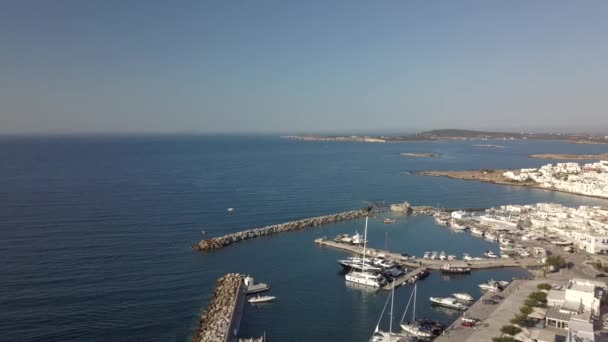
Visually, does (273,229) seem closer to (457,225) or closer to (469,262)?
(469,262)

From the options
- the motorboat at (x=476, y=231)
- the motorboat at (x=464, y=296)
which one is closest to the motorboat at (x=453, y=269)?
the motorboat at (x=464, y=296)

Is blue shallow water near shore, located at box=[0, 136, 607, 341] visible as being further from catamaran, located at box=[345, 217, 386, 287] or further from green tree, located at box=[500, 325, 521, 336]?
green tree, located at box=[500, 325, 521, 336]

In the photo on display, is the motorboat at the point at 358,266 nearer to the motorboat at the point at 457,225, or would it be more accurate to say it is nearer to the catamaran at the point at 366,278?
the catamaran at the point at 366,278

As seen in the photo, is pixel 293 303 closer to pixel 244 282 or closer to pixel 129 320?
pixel 244 282

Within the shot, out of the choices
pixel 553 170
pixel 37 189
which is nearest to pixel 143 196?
pixel 37 189

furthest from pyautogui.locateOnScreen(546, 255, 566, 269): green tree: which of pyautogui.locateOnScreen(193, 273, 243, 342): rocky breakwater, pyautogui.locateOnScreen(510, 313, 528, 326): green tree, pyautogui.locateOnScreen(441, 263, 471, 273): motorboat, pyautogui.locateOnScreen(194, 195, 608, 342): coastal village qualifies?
pyautogui.locateOnScreen(193, 273, 243, 342): rocky breakwater
